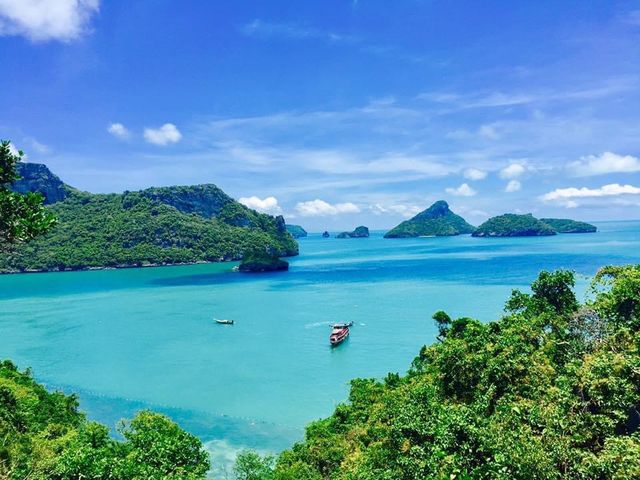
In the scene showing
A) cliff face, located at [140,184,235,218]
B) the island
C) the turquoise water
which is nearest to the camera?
the turquoise water

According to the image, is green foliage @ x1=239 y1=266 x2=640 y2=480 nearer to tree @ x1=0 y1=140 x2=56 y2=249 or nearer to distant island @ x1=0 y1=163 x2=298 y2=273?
tree @ x1=0 y1=140 x2=56 y2=249

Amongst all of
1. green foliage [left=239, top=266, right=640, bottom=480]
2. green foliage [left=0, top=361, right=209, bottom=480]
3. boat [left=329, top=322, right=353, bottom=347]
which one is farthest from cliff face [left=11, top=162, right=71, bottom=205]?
green foliage [left=239, top=266, right=640, bottom=480]

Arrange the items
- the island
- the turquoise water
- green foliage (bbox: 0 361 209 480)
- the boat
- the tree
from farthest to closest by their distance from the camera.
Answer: the island < the boat < the turquoise water < green foliage (bbox: 0 361 209 480) < the tree

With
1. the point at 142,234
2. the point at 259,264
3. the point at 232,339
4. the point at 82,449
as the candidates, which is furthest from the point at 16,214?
the point at 142,234

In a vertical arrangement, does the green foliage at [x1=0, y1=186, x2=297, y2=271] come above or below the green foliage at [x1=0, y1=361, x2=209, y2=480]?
above

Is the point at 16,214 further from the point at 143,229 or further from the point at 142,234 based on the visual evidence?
the point at 143,229

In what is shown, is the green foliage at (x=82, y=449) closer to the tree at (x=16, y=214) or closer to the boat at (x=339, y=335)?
the tree at (x=16, y=214)

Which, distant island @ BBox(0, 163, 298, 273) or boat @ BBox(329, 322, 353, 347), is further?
distant island @ BBox(0, 163, 298, 273)
